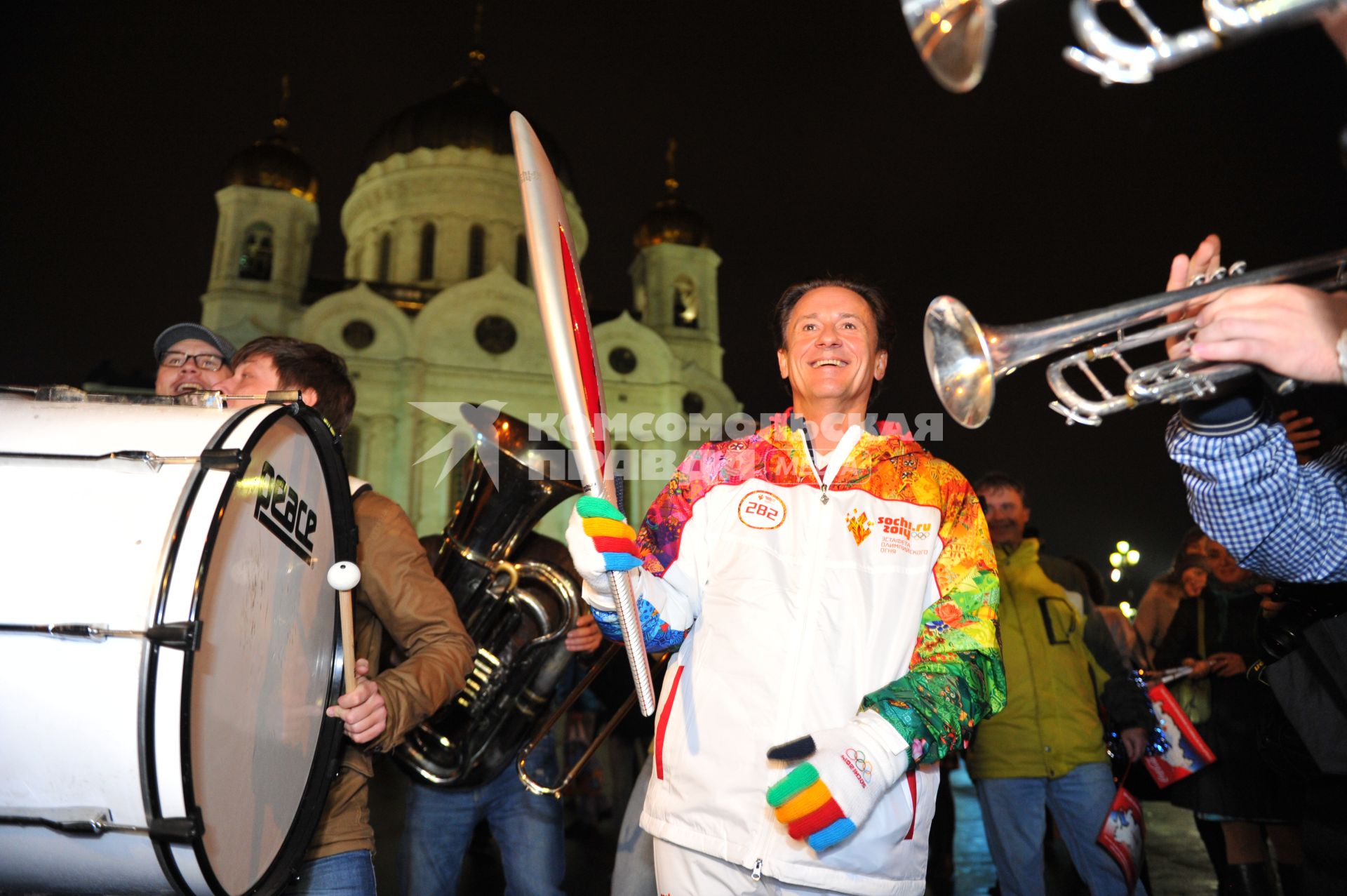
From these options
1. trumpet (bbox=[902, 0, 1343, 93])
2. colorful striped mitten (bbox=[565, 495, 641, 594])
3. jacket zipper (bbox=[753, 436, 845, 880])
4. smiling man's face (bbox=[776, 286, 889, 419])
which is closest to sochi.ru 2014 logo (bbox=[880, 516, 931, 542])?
jacket zipper (bbox=[753, 436, 845, 880])

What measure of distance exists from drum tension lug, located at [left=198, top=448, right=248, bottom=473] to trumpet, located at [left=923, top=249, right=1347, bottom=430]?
1423 mm

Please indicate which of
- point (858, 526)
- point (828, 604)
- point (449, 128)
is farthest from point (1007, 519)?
point (449, 128)

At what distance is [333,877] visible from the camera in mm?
2385

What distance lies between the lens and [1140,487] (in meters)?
23.5

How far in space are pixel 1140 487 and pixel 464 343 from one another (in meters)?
21.8

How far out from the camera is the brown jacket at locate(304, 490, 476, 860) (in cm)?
247

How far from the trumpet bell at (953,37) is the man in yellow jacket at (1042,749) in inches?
137

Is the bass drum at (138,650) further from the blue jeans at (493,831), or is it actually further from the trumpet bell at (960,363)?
the blue jeans at (493,831)

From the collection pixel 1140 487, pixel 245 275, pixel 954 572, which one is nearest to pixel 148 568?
pixel 954 572

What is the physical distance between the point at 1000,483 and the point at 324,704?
12.9ft

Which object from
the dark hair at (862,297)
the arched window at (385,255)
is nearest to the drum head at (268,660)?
the dark hair at (862,297)

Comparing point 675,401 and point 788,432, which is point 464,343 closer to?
point 675,401

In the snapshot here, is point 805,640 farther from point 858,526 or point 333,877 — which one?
point 333,877

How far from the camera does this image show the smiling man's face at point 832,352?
258cm
